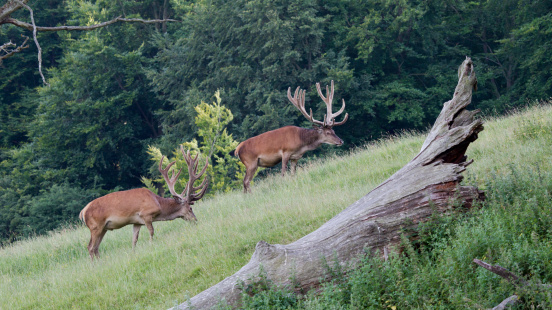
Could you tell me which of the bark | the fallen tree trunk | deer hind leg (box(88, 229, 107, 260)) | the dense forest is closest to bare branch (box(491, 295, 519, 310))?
the bark

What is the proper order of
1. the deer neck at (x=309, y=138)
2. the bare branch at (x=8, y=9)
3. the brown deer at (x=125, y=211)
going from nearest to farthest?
the bare branch at (x=8, y=9)
the brown deer at (x=125, y=211)
the deer neck at (x=309, y=138)

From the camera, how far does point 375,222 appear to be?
6344 millimetres

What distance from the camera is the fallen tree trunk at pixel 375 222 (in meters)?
6.05

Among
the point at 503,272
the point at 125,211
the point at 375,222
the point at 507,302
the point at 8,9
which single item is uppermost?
the point at 8,9

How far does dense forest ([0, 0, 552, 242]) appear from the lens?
2534 cm

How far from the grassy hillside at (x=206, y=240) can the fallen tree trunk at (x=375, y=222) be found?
66cm

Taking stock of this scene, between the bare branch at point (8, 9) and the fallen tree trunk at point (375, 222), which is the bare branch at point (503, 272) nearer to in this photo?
the fallen tree trunk at point (375, 222)

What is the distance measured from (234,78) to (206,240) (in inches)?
705

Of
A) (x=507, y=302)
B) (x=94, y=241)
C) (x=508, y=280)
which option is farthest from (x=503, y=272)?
(x=94, y=241)

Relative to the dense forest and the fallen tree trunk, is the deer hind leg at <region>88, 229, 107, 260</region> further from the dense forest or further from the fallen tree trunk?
the dense forest

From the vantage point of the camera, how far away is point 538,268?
501 centimetres

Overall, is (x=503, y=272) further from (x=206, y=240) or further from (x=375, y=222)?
(x=206, y=240)

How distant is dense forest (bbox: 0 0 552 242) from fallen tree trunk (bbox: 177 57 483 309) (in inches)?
620

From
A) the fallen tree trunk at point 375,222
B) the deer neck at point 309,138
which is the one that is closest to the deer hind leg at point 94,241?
the fallen tree trunk at point 375,222
